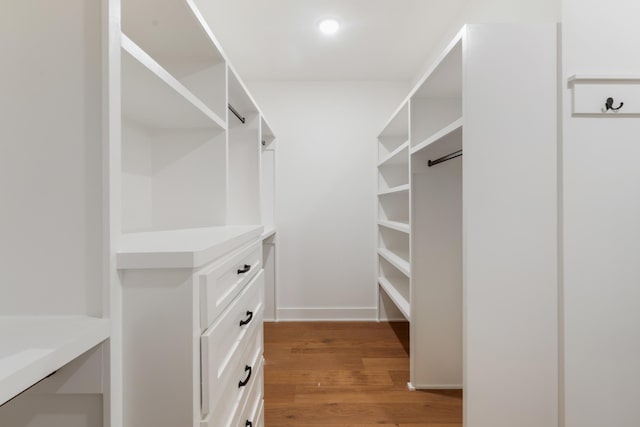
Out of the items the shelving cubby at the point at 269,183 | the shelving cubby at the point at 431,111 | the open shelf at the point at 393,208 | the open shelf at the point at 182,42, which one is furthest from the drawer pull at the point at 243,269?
the open shelf at the point at 393,208

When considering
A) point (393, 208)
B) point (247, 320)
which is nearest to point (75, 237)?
point (247, 320)

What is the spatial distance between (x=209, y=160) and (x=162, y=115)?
0.25 m

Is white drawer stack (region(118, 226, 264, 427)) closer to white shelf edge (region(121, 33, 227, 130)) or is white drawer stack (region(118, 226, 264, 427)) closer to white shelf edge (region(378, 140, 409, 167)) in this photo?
white shelf edge (region(121, 33, 227, 130))

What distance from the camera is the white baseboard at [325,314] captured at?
303 cm

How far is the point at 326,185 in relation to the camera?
3.04 meters

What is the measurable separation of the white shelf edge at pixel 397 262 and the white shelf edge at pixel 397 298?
194 mm

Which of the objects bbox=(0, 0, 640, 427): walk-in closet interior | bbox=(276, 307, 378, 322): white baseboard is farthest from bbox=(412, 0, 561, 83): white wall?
bbox=(276, 307, 378, 322): white baseboard

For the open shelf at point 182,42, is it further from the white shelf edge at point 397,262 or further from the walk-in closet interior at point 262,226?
the white shelf edge at point 397,262

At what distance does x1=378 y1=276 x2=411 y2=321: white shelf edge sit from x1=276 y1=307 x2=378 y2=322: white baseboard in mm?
387

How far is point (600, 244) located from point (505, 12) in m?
1.28

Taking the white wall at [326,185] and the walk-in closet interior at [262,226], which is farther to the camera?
the white wall at [326,185]

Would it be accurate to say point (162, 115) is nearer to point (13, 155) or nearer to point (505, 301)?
point (13, 155)

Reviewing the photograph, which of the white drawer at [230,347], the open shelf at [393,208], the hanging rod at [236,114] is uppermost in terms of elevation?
the hanging rod at [236,114]

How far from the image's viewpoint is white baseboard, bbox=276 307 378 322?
303 centimetres
